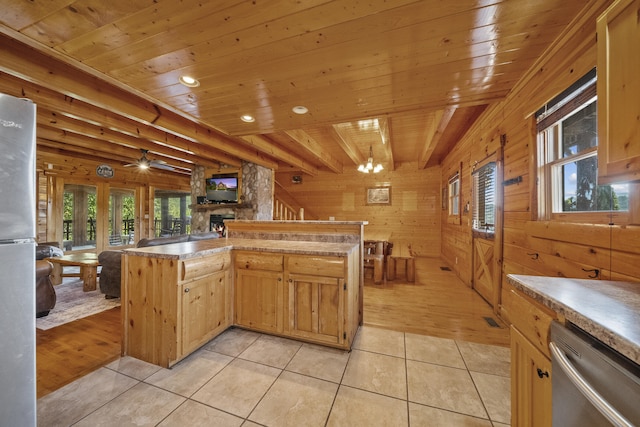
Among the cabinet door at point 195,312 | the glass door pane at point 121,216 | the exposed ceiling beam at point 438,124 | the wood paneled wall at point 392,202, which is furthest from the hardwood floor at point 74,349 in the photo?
the glass door pane at point 121,216

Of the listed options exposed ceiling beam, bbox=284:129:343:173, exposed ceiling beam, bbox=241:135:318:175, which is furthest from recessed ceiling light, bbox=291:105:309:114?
exposed ceiling beam, bbox=241:135:318:175

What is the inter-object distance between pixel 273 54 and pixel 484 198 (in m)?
3.42

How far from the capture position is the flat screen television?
630 centimetres

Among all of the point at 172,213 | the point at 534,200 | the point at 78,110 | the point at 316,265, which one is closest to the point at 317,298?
the point at 316,265

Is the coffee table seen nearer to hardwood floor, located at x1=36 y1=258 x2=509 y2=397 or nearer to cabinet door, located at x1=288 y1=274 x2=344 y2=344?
hardwood floor, located at x1=36 y1=258 x2=509 y2=397

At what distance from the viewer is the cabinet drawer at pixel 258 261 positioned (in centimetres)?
222

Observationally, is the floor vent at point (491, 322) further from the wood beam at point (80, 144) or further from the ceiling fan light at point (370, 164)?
the wood beam at point (80, 144)

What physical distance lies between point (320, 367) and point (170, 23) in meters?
2.72

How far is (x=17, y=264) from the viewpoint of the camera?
104 centimetres

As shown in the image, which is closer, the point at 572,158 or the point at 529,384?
the point at 529,384

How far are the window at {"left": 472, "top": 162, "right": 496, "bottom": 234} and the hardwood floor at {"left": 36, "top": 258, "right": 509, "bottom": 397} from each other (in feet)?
3.59

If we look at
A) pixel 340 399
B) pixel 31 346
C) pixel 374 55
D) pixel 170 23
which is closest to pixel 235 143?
pixel 170 23

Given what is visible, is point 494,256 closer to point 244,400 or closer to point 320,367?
point 320,367

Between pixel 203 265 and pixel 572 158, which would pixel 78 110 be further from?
pixel 572 158
